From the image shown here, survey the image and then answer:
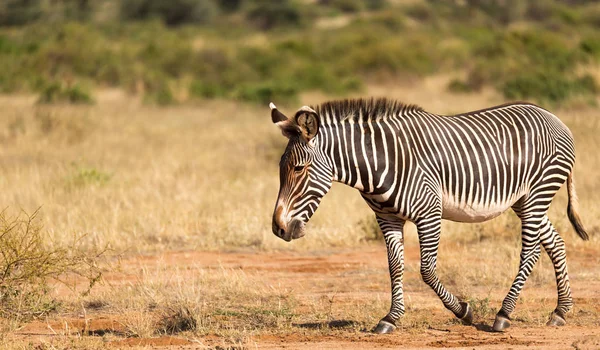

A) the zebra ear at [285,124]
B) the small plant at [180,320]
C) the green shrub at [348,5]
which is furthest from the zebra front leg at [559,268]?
the green shrub at [348,5]

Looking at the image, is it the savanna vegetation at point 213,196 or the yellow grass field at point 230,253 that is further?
the savanna vegetation at point 213,196

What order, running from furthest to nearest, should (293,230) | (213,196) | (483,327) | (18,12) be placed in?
1. (18,12)
2. (213,196)
3. (483,327)
4. (293,230)

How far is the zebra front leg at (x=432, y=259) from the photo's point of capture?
6480 millimetres

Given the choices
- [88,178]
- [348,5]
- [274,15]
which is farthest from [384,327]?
[348,5]

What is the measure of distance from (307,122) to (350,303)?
2.10 meters

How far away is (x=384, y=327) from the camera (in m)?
6.57

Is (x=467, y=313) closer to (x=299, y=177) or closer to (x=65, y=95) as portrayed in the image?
(x=299, y=177)

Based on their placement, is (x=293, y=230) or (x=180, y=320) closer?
(x=293, y=230)

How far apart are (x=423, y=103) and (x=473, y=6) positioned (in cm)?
3554

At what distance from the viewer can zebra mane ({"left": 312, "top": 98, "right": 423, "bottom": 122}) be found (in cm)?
648

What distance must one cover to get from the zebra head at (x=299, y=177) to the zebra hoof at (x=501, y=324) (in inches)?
65.8

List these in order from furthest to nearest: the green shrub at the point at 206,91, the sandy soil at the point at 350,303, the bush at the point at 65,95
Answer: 1. the green shrub at the point at 206,91
2. the bush at the point at 65,95
3. the sandy soil at the point at 350,303

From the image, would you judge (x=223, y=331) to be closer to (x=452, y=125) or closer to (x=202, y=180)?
(x=452, y=125)

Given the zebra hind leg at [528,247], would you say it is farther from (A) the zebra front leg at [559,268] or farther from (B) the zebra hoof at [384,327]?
(B) the zebra hoof at [384,327]
